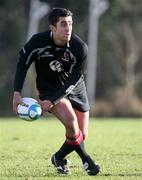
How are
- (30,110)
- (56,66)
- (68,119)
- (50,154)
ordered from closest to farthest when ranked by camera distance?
(30,110)
(68,119)
(56,66)
(50,154)

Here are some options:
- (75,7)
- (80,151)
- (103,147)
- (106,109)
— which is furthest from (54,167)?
(75,7)

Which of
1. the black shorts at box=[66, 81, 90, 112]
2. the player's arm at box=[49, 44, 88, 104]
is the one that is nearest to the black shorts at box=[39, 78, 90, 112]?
the black shorts at box=[66, 81, 90, 112]

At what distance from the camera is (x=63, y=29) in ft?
32.9

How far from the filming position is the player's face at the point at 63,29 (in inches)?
393

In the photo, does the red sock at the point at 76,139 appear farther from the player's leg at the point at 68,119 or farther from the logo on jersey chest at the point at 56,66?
the logo on jersey chest at the point at 56,66

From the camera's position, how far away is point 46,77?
1054 centimetres

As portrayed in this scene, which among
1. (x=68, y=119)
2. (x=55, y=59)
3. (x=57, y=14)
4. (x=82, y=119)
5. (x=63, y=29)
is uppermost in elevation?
(x=57, y=14)

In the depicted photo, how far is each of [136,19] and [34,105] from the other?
49.8m

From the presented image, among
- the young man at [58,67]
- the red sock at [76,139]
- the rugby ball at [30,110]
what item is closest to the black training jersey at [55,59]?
the young man at [58,67]

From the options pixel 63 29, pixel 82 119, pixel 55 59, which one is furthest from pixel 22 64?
pixel 82 119

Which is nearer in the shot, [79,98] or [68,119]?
[68,119]

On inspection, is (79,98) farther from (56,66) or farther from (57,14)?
(57,14)

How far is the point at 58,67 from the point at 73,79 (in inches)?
11.0

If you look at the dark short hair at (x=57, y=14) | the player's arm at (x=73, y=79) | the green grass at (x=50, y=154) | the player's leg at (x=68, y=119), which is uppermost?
the dark short hair at (x=57, y=14)
